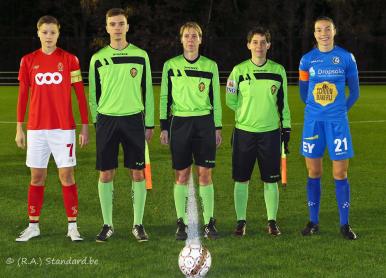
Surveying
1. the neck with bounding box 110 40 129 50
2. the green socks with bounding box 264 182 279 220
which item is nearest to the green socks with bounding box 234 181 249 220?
the green socks with bounding box 264 182 279 220

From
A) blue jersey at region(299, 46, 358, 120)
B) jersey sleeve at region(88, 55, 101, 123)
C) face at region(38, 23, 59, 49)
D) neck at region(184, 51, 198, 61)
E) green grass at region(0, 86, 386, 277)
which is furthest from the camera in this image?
neck at region(184, 51, 198, 61)

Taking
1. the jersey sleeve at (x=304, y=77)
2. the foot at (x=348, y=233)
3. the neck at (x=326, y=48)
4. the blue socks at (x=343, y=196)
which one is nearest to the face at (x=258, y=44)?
the jersey sleeve at (x=304, y=77)

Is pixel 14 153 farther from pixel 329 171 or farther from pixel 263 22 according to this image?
pixel 263 22

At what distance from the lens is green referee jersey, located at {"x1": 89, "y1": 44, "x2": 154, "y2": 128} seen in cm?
632

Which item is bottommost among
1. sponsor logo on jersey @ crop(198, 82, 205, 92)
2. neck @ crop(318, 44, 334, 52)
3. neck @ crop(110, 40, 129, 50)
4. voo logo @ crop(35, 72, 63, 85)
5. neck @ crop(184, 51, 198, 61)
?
sponsor logo on jersey @ crop(198, 82, 205, 92)

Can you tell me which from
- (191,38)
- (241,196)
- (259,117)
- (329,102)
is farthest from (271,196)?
(191,38)

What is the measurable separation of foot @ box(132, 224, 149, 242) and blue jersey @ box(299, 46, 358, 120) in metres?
1.90

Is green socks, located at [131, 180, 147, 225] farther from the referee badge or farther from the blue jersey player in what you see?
the blue jersey player

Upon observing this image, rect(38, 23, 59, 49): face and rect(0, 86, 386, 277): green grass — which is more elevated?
rect(38, 23, 59, 49): face

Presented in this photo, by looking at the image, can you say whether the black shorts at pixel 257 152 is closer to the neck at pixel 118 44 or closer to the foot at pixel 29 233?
the neck at pixel 118 44

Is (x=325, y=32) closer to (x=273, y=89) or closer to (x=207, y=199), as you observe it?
(x=273, y=89)

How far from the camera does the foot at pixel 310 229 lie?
6801 millimetres

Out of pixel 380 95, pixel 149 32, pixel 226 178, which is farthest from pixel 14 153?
pixel 149 32

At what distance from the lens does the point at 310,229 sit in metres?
6.82
